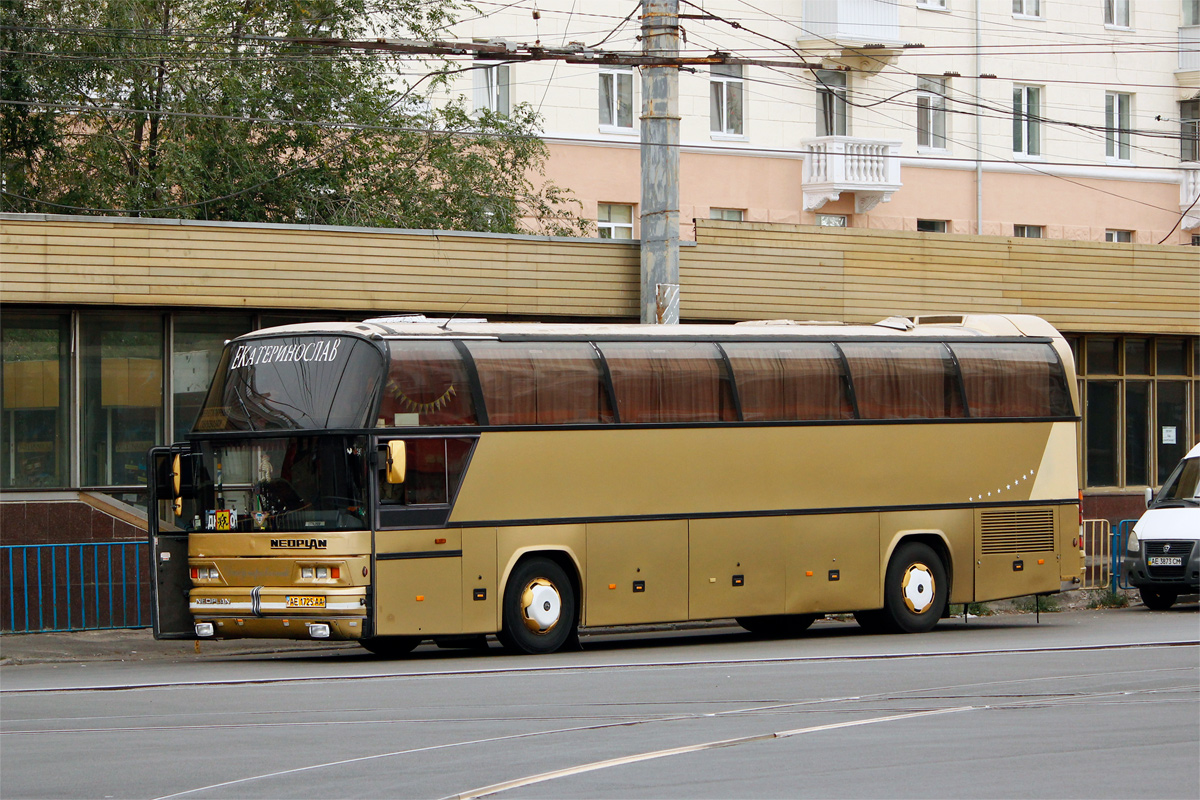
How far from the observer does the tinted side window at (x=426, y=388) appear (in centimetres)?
1623

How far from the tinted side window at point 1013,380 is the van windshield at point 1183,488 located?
414cm

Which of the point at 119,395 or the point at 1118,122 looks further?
the point at 1118,122

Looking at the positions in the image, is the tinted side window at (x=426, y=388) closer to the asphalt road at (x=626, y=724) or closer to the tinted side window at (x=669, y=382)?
the tinted side window at (x=669, y=382)

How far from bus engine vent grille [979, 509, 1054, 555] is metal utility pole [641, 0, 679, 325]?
4431mm

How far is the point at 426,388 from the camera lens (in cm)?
1645

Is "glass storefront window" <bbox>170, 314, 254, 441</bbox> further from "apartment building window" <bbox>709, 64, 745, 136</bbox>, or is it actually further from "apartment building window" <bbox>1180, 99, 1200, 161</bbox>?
"apartment building window" <bbox>1180, 99, 1200, 161</bbox>

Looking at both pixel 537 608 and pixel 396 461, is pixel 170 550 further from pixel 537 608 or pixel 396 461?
pixel 537 608

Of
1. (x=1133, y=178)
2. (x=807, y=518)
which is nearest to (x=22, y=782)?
(x=807, y=518)

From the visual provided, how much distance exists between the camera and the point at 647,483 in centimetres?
1775

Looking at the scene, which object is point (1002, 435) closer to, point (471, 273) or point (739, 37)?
point (471, 273)

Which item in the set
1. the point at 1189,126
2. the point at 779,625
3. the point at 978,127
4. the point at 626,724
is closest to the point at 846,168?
the point at 978,127

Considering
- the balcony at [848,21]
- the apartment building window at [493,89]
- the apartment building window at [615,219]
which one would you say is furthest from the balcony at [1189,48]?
the apartment building window at [493,89]

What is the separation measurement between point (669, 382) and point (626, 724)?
6934 mm

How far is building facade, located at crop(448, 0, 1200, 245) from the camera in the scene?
37.6 metres
